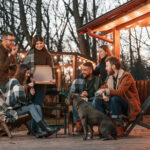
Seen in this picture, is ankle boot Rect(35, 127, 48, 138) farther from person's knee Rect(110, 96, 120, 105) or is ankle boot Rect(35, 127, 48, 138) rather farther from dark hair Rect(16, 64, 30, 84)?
person's knee Rect(110, 96, 120, 105)

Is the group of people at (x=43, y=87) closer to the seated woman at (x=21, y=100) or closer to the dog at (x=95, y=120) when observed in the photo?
the seated woman at (x=21, y=100)

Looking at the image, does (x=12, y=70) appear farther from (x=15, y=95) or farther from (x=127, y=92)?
(x=127, y=92)

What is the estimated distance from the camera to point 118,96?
486 centimetres

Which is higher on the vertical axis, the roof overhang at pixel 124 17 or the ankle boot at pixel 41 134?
the roof overhang at pixel 124 17

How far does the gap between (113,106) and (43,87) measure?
1417 millimetres

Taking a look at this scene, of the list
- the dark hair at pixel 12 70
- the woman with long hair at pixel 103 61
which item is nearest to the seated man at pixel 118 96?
the woman with long hair at pixel 103 61

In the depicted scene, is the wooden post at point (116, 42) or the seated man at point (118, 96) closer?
the seated man at point (118, 96)

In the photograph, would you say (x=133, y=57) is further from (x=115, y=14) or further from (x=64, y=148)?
(x=64, y=148)

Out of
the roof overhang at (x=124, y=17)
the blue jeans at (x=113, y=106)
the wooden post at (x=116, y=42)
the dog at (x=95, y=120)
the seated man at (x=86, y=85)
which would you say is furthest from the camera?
the wooden post at (x=116, y=42)

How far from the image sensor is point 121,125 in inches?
197

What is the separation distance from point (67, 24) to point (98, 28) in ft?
55.1

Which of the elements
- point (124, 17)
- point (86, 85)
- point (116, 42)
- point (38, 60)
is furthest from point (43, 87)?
point (116, 42)

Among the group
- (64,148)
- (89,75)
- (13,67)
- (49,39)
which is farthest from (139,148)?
(49,39)

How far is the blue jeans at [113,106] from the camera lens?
4809mm
